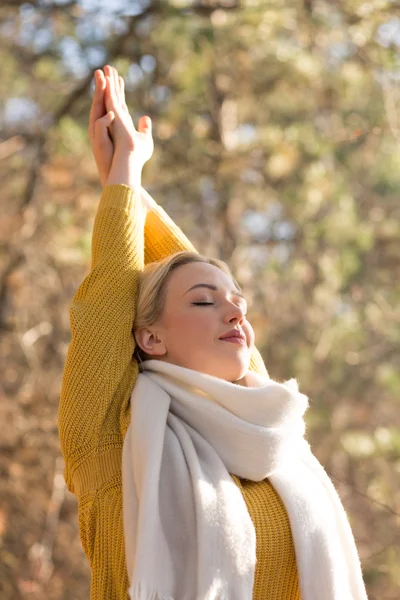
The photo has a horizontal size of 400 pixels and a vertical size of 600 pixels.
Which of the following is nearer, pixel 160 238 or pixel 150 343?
pixel 150 343

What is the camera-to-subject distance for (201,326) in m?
1.89

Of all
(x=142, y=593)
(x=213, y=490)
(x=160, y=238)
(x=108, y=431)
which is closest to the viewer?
(x=142, y=593)

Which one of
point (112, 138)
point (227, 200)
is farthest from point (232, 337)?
point (227, 200)

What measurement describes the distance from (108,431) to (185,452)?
16 cm

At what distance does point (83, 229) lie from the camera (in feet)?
17.7

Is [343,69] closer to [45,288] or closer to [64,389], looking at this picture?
[45,288]

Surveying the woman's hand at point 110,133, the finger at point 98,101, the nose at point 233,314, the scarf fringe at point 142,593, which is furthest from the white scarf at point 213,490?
the finger at point 98,101

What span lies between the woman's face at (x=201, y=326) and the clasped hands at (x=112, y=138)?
0.31 metres

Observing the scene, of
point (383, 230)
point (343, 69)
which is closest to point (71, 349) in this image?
point (343, 69)

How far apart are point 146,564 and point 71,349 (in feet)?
1.51

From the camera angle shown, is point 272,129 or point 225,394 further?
point 272,129

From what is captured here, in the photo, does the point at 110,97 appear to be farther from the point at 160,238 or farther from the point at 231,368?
the point at 231,368

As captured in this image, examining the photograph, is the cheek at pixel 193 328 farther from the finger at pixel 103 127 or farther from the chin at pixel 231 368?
the finger at pixel 103 127

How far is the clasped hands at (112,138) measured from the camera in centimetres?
216
